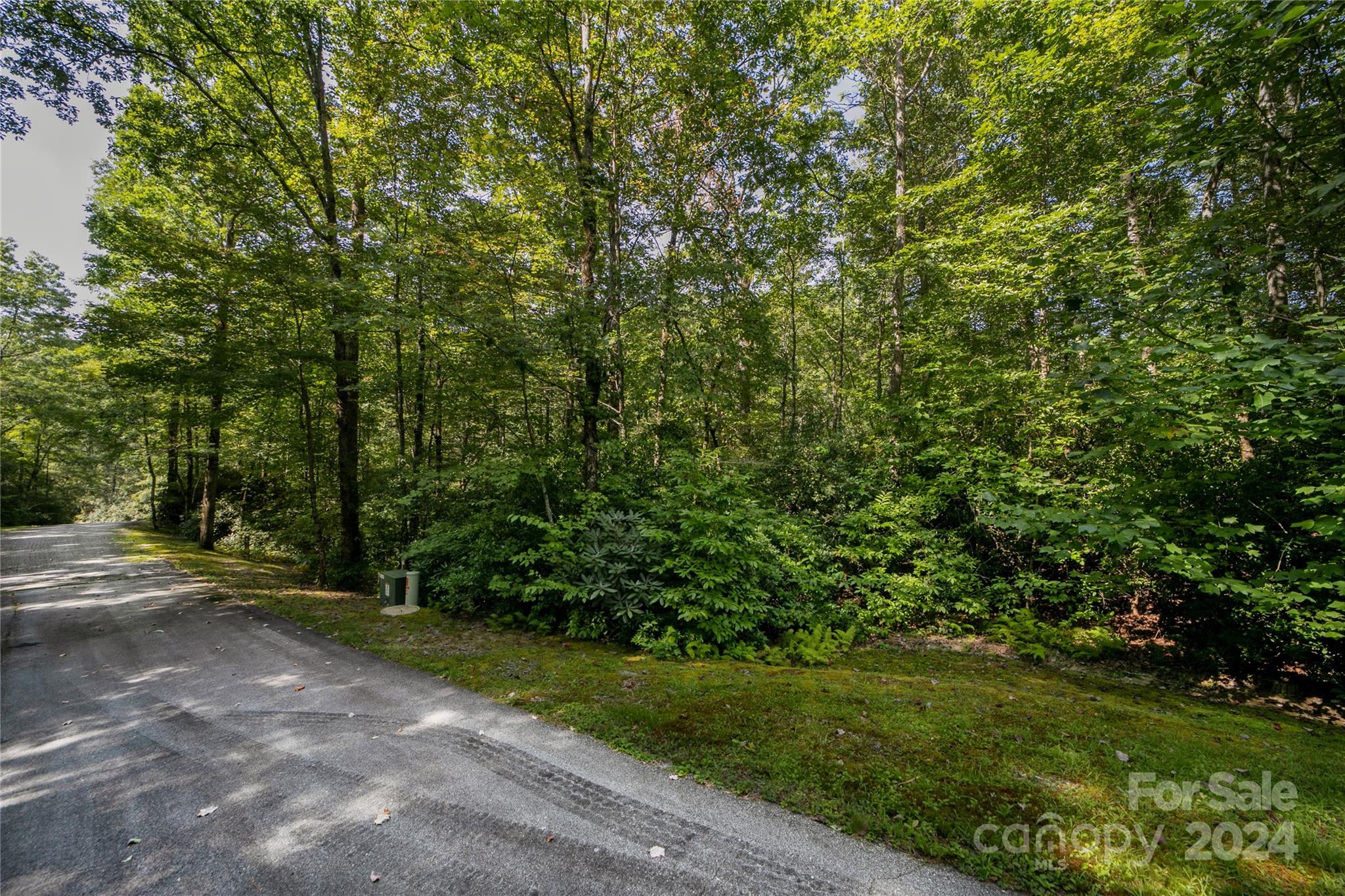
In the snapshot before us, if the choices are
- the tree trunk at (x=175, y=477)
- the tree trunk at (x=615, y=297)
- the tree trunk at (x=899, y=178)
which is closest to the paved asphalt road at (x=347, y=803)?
the tree trunk at (x=615, y=297)

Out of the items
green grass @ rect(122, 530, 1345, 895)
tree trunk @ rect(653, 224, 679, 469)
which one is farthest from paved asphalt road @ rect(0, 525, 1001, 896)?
tree trunk @ rect(653, 224, 679, 469)

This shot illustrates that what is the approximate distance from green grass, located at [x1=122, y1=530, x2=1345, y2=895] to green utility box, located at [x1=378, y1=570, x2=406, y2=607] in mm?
1921

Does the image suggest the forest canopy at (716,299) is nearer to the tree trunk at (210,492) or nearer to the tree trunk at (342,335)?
the tree trunk at (342,335)

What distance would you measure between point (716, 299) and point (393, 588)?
7.07 m

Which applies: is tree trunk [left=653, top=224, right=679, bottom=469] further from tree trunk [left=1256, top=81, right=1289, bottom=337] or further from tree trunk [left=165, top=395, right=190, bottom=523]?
tree trunk [left=165, top=395, right=190, bottom=523]

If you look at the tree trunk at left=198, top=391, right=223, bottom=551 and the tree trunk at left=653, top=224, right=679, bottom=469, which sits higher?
the tree trunk at left=653, top=224, right=679, bottom=469

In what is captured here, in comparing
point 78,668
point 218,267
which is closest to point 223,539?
point 218,267

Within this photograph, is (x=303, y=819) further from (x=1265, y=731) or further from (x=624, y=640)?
(x=1265, y=731)

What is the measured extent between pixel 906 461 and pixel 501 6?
9249mm

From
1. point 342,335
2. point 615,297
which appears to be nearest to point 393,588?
point 342,335

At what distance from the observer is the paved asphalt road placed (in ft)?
7.24

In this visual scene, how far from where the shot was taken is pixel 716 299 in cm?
802

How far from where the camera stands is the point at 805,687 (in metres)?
3.94

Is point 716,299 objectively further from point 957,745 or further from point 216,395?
point 216,395
